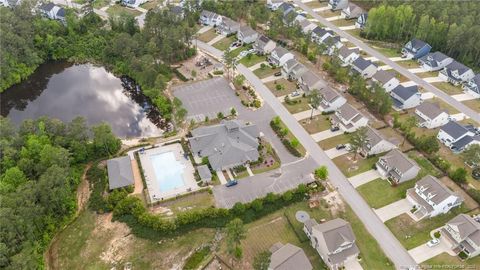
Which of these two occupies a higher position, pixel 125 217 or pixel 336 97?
pixel 336 97

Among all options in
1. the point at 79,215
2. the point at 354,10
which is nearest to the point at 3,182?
the point at 79,215

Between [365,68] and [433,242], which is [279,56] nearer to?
[365,68]

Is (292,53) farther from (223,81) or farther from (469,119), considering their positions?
(469,119)

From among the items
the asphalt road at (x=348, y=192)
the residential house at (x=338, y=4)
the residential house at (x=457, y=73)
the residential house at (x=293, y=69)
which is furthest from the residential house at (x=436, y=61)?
the asphalt road at (x=348, y=192)

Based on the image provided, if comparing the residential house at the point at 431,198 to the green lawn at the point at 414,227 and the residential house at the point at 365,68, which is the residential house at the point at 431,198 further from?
the residential house at the point at 365,68

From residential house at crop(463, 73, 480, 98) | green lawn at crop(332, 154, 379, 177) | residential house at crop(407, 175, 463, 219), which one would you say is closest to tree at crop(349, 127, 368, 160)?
green lawn at crop(332, 154, 379, 177)

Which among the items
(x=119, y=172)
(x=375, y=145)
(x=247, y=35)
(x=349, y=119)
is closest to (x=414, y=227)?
(x=375, y=145)
